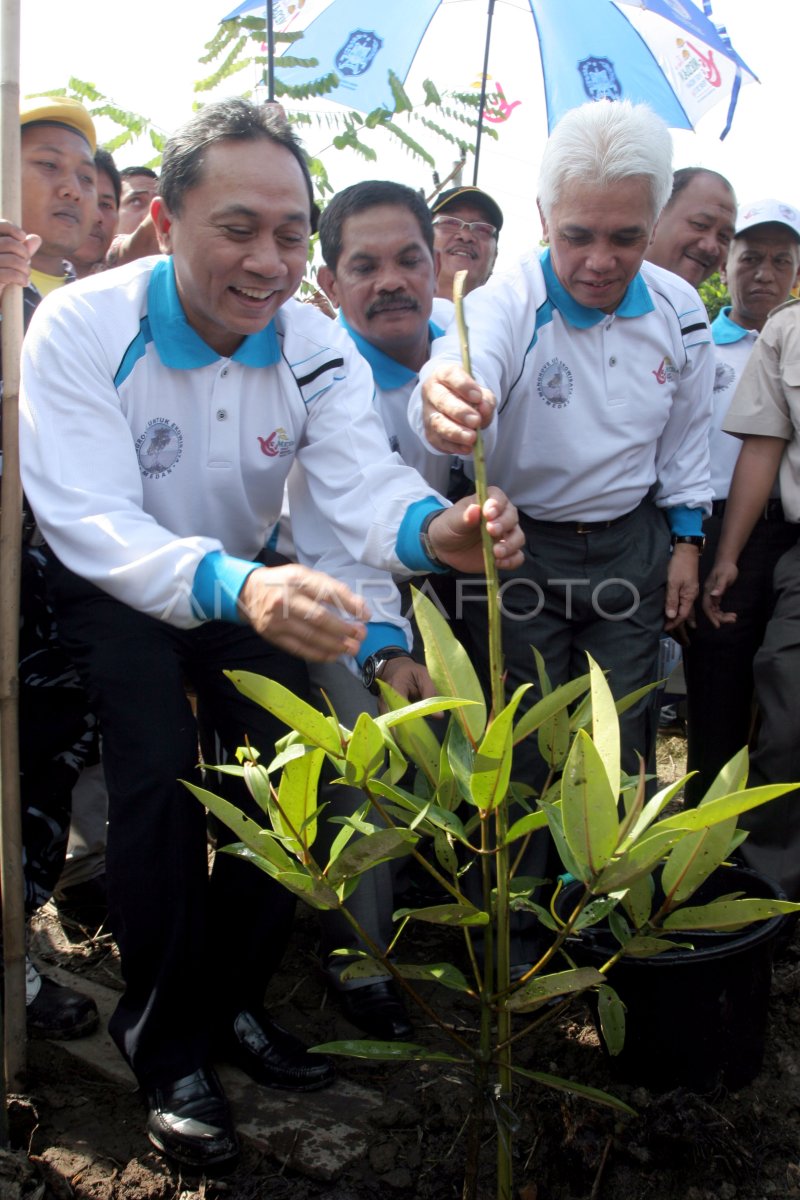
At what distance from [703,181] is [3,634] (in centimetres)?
264

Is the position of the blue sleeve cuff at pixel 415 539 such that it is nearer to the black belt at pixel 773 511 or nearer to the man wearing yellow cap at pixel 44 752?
the man wearing yellow cap at pixel 44 752

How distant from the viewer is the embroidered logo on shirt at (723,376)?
3.32 meters

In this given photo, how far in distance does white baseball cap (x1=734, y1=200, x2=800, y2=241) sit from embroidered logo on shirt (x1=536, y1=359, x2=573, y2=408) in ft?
4.10

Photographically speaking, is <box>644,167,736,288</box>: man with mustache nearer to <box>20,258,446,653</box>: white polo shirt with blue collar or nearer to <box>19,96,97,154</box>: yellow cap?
<box>20,258,446,653</box>: white polo shirt with blue collar

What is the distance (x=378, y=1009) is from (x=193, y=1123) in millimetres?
557

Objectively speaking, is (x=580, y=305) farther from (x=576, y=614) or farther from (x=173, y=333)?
(x=173, y=333)

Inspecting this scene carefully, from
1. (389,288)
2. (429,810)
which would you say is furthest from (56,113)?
(429,810)

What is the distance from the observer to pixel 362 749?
1.33 meters

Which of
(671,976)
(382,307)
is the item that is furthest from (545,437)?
(671,976)

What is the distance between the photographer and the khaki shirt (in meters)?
2.93

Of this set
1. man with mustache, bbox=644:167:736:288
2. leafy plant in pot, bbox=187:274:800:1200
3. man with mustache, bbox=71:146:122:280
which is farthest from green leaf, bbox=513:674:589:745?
→ man with mustache, bbox=71:146:122:280

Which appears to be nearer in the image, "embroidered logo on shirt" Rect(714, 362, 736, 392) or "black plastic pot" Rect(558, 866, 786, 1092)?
"black plastic pot" Rect(558, 866, 786, 1092)

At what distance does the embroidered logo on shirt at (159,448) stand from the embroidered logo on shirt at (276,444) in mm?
186

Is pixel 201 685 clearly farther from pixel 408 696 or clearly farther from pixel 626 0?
pixel 626 0
